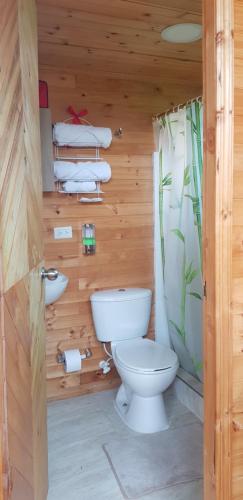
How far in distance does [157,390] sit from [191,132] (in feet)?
5.00

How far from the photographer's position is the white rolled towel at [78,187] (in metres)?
2.54

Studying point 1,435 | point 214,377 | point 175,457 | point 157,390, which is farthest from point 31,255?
point 175,457

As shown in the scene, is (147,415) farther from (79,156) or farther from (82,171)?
(79,156)

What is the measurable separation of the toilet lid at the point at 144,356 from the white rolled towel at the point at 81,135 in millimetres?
1340

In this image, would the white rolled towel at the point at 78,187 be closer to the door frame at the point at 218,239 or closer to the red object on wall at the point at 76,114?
the red object on wall at the point at 76,114

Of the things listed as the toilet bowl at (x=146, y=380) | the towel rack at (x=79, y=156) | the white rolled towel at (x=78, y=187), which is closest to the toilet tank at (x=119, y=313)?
the toilet bowl at (x=146, y=380)

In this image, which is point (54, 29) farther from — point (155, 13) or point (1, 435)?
point (1, 435)

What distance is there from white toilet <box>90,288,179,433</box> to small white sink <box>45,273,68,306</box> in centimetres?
26

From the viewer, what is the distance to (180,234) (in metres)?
2.58

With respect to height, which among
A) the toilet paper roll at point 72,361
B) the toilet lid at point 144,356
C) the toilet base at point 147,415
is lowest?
the toilet base at point 147,415

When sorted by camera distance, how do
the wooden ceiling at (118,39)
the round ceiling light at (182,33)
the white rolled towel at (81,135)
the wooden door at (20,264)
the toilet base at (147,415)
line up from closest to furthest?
the wooden door at (20,264) < the wooden ceiling at (118,39) < the round ceiling light at (182,33) < the toilet base at (147,415) < the white rolled towel at (81,135)

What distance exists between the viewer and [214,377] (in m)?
1.24

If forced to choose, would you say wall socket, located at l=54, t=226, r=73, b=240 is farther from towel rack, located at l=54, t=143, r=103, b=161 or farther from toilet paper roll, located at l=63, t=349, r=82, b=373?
toilet paper roll, located at l=63, t=349, r=82, b=373

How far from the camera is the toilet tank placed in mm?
2602
